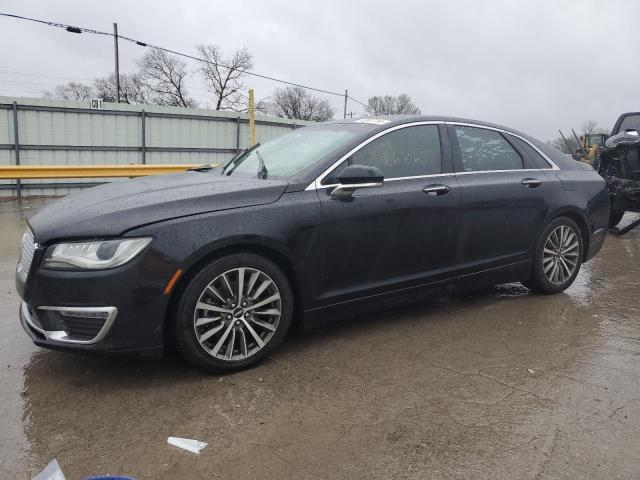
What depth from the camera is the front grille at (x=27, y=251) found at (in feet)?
9.37

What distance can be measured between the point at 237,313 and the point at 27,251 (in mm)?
1242

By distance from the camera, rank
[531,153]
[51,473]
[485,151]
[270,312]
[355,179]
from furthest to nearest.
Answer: [531,153] < [485,151] < [355,179] < [270,312] < [51,473]

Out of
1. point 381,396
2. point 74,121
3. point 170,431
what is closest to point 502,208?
point 381,396

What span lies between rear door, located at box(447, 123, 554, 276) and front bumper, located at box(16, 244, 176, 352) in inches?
90.5

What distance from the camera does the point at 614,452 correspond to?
2350mm

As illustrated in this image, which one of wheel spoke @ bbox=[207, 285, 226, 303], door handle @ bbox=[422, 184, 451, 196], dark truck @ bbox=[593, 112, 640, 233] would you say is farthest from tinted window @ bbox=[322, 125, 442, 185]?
dark truck @ bbox=[593, 112, 640, 233]

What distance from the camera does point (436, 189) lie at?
12.6 feet

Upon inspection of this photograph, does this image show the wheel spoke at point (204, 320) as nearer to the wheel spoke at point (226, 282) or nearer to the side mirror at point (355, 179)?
the wheel spoke at point (226, 282)

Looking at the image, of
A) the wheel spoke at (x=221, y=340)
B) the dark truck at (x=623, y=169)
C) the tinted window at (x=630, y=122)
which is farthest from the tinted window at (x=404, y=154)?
the tinted window at (x=630, y=122)

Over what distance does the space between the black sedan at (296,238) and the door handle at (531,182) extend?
0.01 meters

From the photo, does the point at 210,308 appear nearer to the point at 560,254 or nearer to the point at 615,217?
the point at 560,254

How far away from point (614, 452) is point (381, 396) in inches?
44.0

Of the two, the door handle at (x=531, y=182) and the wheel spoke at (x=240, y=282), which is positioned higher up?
the door handle at (x=531, y=182)

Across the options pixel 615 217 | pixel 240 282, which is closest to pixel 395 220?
pixel 240 282
